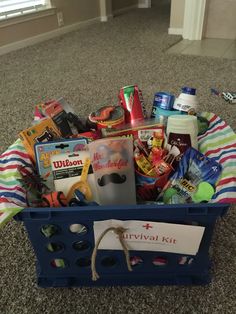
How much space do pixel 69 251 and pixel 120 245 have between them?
9 centimetres

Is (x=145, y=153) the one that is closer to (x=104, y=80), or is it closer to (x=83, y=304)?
(x=83, y=304)

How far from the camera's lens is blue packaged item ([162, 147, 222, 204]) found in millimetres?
509

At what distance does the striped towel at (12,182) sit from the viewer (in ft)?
1.39

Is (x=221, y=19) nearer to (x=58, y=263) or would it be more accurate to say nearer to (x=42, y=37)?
(x=42, y=37)

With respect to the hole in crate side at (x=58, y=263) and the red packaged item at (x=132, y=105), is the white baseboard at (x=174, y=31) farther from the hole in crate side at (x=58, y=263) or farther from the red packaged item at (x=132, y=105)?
the hole in crate side at (x=58, y=263)

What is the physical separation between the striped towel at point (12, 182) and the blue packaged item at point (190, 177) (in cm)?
25

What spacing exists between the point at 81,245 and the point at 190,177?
0.74ft

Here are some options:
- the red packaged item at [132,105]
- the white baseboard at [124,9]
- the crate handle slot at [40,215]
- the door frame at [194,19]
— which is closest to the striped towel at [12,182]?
the crate handle slot at [40,215]

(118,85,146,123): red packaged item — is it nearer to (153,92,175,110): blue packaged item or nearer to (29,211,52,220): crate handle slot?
(153,92,175,110): blue packaged item

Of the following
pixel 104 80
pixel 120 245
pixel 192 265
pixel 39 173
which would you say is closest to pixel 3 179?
pixel 39 173

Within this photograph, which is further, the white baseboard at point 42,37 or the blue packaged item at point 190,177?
the white baseboard at point 42,37

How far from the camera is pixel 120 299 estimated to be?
0.54 meters

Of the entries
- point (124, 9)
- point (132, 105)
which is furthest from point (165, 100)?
point (124, 9)

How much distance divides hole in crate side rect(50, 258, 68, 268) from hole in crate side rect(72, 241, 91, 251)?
0.04 meters
